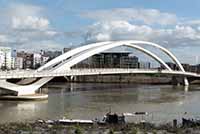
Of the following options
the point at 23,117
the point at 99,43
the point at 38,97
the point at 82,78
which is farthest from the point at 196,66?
the point at 23,117

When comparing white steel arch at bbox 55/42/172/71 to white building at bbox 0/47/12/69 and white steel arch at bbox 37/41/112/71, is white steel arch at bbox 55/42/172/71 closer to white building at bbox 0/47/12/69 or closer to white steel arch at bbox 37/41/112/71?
white steel arch at bbox 37/41/112/71

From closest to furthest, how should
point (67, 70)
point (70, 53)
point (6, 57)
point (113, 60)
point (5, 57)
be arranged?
point (67, 70), point (70, 53), point (113, 60), point (5, 57), point (6, 57)

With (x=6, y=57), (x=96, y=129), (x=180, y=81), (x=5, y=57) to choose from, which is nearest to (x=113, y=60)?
(x=180, y=81)

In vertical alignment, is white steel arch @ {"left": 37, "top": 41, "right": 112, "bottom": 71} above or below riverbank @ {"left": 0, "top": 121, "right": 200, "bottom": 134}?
above

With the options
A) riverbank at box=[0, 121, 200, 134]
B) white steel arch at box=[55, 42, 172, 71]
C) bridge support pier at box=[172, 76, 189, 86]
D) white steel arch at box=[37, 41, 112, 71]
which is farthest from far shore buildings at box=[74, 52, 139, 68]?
riverbank at box=[0, 121, 200, 134]

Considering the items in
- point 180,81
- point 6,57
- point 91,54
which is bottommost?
point 180,81

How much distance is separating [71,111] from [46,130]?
31.7 feet

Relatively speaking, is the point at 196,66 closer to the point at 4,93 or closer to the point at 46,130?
the point at 4,93

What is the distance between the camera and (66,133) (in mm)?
13641

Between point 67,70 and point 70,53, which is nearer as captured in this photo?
point 67,70

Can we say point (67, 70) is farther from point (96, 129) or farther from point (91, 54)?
point (96, 129)

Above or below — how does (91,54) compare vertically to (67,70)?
above

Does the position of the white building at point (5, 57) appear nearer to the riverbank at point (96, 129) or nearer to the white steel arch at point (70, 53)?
the white steel arch at point (70, 53)

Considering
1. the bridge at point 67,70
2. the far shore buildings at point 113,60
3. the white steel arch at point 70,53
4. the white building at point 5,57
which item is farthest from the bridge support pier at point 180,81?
the white building at point 5,57
